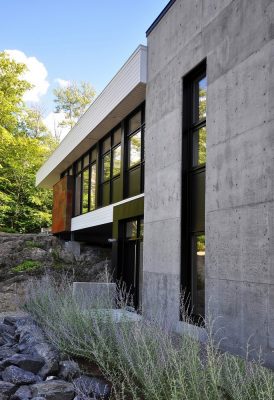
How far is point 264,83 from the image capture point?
6.55m

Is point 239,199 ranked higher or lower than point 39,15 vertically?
lower

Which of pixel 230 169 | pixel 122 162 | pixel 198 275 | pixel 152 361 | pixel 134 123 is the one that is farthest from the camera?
pixel 122 162

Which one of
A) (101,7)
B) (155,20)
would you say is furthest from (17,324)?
(101,7)

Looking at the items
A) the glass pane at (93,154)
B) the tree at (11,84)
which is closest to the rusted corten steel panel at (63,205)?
the glass pane at (93,154)

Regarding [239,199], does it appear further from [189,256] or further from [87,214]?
[87,214]

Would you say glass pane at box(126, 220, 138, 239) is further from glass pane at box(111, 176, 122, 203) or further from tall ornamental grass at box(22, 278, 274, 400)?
tall ornamental grass at box(22, 278, 274, 400)

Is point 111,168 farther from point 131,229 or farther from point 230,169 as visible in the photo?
point 230,169

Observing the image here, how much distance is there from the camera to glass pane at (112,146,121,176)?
1440 cm

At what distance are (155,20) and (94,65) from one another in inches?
1230

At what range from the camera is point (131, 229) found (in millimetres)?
12852

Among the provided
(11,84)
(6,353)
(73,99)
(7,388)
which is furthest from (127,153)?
(73,99)

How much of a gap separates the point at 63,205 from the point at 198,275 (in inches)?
497

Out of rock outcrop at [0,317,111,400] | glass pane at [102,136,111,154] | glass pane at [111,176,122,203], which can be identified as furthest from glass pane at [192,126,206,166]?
glass pane at [102,136,111,154]

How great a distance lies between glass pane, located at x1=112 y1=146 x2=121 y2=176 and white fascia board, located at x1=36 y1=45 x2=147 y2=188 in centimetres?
83
